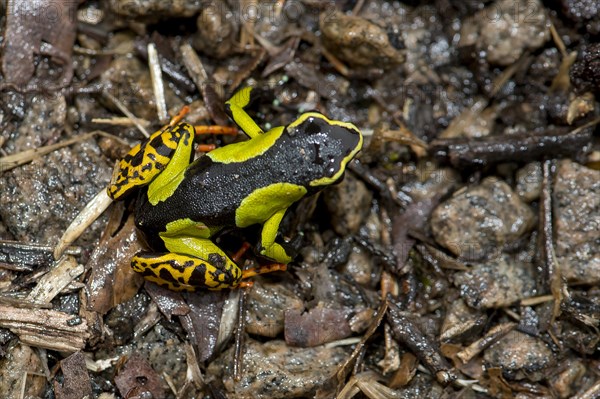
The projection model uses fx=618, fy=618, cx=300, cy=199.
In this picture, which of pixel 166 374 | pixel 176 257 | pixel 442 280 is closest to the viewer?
pixel 176 257

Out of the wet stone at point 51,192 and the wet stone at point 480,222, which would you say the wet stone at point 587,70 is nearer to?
the wet stone at point 480,222

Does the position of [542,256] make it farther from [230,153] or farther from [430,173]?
[230,153]

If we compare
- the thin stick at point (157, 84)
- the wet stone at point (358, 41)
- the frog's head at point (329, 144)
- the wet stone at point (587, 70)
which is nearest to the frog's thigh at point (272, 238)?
the frog's head at point (329, 144)

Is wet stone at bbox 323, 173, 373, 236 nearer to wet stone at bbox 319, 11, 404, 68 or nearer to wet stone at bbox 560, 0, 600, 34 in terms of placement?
wet stone at bbox 319, 11, 404, 68

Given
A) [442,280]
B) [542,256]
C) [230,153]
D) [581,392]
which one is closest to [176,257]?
[230,153]

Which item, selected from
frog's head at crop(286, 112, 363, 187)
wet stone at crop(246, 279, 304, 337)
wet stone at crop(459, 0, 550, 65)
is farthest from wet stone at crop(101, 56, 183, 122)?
wet stone at crop(459, 0, 550, 65)

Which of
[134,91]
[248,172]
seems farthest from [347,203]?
[134,91]
